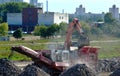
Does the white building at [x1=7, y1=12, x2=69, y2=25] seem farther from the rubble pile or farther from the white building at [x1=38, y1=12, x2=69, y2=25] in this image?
the rubble pile

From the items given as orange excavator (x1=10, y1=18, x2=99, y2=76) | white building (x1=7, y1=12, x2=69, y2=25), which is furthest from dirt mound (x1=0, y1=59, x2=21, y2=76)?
white building (x1=7, y1=12, x2=69, y2=25)

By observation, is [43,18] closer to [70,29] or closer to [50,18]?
[50,18]

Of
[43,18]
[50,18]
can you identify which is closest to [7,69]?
[50,18]

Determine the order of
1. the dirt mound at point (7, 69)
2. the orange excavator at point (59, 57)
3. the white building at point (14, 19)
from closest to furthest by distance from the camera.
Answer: the dirt mound at point (7, 69) < the orange excavator at point (59, 57) < the white building at point (14, 19)

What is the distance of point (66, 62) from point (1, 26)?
76.1 metres

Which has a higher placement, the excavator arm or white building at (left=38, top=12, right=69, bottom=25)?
the excavator arm

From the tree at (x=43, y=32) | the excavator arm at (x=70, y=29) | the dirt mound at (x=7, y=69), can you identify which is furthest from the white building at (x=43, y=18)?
the dirt mound at (x=7, y=69)

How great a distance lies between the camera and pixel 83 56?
33000mm

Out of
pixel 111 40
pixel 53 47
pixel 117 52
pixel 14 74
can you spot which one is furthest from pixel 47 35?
pixel 14 74

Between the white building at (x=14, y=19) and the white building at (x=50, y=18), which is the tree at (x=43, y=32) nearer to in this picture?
the white building at (x=50, y=18)

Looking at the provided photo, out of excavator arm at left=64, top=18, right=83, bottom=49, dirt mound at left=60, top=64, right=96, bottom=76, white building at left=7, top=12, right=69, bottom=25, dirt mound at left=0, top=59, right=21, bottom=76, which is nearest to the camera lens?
dirt mound at left=60, top=64, right=96, bottom=76

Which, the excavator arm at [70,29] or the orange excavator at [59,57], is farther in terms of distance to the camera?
the excavator arm at [70,29]

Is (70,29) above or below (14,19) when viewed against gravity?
above

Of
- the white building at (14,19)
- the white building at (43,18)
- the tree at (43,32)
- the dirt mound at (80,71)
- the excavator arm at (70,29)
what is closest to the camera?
the dirt mound at (80,71)
